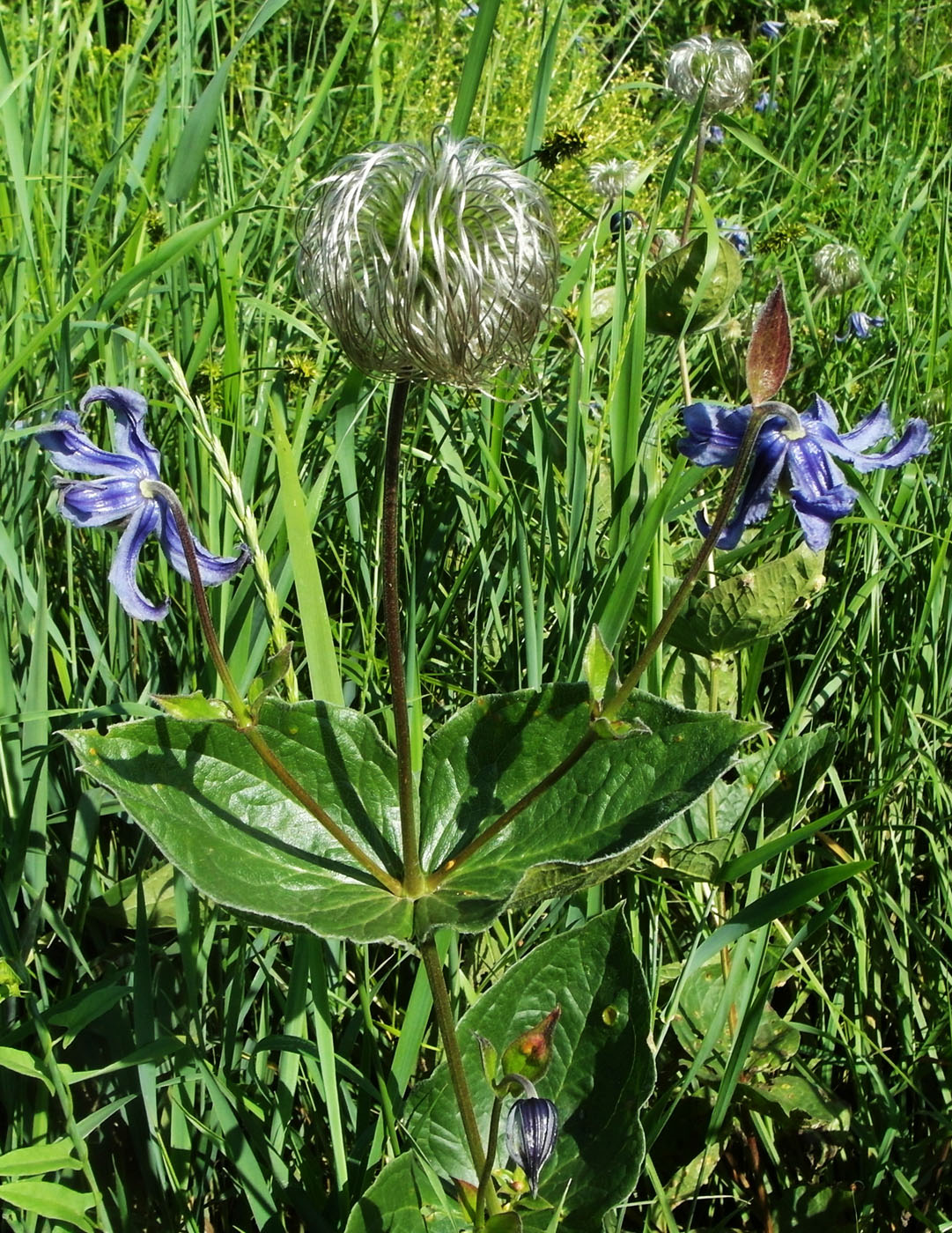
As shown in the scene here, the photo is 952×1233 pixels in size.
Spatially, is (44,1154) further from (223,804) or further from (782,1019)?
(782,1019)

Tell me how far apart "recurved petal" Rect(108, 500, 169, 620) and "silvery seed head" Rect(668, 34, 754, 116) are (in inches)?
80.1

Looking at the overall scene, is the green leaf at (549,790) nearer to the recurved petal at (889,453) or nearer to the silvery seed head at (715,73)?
the recurved petal at (889,453)

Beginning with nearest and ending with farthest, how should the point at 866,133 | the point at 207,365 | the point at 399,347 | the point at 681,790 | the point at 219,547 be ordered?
the point at 399,347, the point at 681,790, the point at 219,547, the point at 207,365, the point at 866,133

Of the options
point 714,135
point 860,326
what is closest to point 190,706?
point 860,326

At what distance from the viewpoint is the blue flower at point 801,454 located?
1480mm

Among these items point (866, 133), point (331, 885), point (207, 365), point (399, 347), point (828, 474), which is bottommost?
point (331, 885)

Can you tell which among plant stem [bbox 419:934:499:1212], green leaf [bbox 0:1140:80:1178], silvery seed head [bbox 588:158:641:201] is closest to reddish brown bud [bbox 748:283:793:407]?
plant stem [bbox 419:934:499:1212]

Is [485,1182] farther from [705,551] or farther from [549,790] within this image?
[705,551]

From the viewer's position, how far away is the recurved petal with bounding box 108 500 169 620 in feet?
4.63

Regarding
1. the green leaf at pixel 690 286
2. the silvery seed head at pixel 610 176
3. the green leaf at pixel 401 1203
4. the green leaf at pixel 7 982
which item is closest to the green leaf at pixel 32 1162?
the green leaf at pixel 7 982

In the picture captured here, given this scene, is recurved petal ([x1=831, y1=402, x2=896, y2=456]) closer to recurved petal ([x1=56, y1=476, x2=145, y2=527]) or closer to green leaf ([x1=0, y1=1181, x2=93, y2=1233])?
recurved petal ([x1=56, y1=476, x2=145, y2=527])

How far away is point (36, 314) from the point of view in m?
2.42

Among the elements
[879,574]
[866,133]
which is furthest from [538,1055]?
[866,133]

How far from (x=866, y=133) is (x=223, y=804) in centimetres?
380
